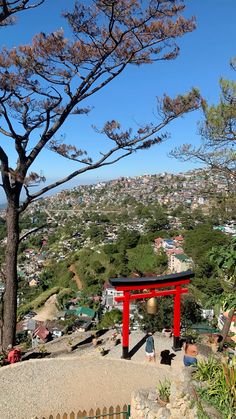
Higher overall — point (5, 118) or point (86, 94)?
point (86, 94)

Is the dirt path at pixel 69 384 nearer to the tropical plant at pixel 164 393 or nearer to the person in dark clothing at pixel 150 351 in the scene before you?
the person in dark clothing at pixel 150 351

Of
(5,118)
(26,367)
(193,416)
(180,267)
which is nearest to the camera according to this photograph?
(193,416)

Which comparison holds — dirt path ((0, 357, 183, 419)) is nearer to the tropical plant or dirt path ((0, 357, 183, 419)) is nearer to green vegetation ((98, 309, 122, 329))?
the tropical plant

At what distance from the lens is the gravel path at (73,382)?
6402mm

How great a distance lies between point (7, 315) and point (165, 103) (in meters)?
5.35

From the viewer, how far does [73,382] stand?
7180 millimetres

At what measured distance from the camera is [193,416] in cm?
400

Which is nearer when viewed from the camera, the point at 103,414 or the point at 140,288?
the point at 103,414

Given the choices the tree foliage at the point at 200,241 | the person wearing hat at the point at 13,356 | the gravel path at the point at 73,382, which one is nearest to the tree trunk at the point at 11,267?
the person wearing hat at the point at 13,356

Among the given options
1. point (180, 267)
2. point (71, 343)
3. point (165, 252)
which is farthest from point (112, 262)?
point (71, 343)

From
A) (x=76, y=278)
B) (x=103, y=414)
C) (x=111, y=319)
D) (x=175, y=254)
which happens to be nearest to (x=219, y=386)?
(x=103, y=414)

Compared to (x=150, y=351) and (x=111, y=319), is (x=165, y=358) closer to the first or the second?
(x=150, y=351)

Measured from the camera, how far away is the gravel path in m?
6.40

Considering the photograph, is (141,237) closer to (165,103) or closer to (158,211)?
(158,211)
